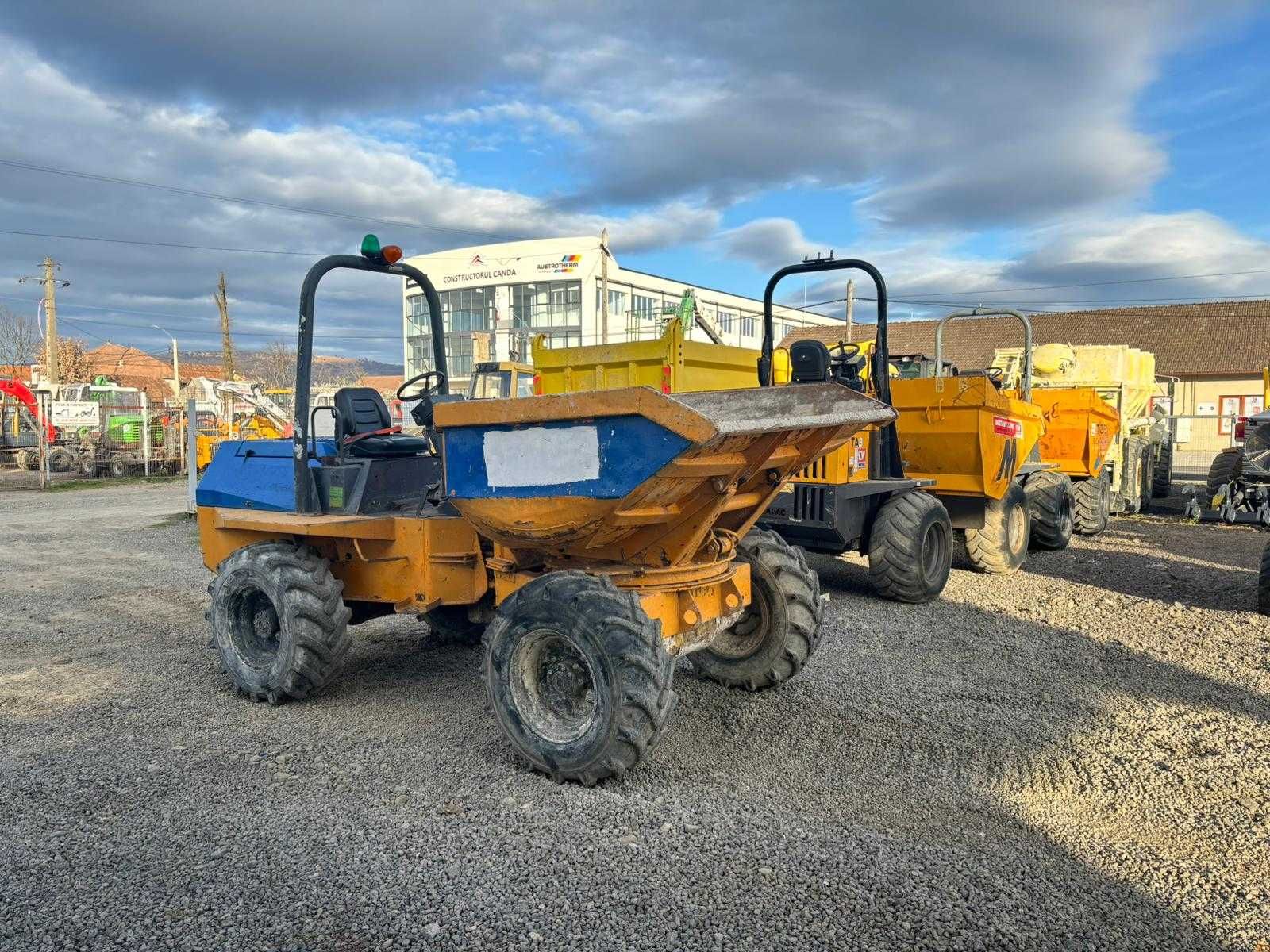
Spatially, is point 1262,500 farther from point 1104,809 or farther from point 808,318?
point 808,318

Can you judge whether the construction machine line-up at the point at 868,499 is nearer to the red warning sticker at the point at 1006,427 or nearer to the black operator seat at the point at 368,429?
the red warning sticker at the point at 1006,427

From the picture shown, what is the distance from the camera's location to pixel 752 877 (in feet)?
9.88

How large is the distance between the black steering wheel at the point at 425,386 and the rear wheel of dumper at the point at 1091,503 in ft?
30.6

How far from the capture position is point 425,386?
5246 millimetres

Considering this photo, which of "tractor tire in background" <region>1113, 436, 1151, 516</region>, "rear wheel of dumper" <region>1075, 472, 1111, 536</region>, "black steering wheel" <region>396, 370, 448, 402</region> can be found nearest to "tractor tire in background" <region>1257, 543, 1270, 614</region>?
"rear wheel of dumper" <region>1075, 472, 1111, 536</region>

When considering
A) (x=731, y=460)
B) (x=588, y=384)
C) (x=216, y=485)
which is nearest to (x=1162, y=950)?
(x=731, y=460)

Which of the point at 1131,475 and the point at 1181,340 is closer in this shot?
the point at 1131,475

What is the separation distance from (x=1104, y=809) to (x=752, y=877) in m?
1.52

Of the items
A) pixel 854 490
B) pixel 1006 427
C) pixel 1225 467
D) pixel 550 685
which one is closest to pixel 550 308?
pixel 1225 467

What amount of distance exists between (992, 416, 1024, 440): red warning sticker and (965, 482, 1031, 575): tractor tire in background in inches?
20.4

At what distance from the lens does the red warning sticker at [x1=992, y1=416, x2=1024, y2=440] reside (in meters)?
8.15

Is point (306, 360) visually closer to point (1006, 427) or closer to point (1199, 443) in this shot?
point (1006, 427)

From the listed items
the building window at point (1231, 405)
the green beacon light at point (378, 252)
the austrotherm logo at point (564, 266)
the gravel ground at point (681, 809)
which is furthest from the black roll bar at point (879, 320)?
the austrotherm logo at point (564, 266)

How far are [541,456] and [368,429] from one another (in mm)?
1924
